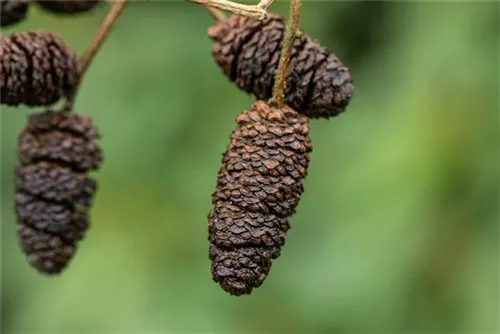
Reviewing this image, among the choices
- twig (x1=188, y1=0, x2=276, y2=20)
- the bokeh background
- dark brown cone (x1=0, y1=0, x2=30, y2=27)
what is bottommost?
the bokeh background

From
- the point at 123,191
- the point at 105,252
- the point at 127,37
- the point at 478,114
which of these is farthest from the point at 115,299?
the point at 478,114

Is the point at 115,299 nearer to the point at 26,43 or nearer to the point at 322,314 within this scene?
the point at 322,314

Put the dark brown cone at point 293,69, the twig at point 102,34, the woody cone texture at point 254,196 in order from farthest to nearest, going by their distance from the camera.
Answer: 1. the twig at point 102,34
2. the dark brown cone at point 293,69
3. the woody cone texture at point 254,196

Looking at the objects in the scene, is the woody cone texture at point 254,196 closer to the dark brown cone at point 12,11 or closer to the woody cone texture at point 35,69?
the woody cone texture at point 35,69

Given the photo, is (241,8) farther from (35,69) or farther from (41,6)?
(41,6)

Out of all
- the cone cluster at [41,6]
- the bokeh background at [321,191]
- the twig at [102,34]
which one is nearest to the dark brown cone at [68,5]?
the cone cluster at [41,6]

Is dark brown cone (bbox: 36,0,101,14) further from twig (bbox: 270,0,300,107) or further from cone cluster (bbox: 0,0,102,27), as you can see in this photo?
twig (bbox: 270,0,300,107)

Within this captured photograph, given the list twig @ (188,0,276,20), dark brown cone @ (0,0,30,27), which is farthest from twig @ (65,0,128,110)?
twig @ (188,0,276,20)
